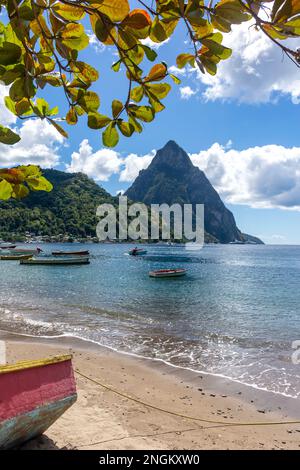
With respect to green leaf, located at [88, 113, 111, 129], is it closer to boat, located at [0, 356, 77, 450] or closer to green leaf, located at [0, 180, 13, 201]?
green leaf, located at [0, 180, 13, 201]

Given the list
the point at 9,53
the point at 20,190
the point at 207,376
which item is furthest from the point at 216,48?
the point at 207,376

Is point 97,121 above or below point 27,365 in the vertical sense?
above

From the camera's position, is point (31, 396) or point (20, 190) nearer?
point (20, 190)

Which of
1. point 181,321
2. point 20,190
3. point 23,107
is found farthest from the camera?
point 181,321

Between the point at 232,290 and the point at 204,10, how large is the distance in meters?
34.9

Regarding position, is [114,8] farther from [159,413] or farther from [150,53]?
[159,413]

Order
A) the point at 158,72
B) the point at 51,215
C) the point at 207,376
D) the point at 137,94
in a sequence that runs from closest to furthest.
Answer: the point at 158,72 → the point at 137,94 → the point at 207,376 → the point at 51,215

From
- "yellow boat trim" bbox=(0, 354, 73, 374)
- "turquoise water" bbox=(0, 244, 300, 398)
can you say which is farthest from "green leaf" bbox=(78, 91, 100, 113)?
"turquoise water" bbox=(0, 244, 300, 398)

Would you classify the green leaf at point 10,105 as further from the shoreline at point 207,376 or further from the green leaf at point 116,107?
the shoreline at point 207,376

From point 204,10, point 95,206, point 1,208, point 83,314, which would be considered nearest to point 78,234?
point 95,206

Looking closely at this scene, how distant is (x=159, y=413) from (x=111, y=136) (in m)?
8.06

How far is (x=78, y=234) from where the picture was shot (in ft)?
541

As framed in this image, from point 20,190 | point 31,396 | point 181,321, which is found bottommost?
point 181,321

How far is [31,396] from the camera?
5.30 meters
